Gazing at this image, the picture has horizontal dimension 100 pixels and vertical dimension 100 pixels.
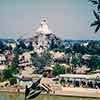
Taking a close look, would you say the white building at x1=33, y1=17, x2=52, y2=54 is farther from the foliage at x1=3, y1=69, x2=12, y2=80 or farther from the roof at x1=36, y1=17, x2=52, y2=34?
the foliage at x1=3, y1=69, x2=12, y2=80

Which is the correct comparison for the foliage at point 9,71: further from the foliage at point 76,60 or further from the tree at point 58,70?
the foliage at point 76,60

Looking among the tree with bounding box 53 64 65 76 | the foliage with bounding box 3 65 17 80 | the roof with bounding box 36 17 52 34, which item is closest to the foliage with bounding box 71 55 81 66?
the tree with bounding box 53 64 65 76

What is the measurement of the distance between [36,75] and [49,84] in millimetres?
93

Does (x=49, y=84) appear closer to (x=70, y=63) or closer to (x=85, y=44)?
(x=70, y=63)

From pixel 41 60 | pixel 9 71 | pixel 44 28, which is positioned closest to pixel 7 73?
pixel 9 71

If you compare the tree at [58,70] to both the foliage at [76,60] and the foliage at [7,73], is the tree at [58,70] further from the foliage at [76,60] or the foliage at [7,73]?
A: the foliage at [7,73]

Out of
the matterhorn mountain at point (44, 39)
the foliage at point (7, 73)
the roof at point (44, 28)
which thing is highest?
the roof at point (44, 28)

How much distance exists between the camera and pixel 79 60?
175 cm

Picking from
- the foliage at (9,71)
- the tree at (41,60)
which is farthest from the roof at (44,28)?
the foliage at (9,71)

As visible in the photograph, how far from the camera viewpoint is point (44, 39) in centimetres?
177

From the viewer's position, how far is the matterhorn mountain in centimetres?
176

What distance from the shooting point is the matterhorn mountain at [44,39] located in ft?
5.76

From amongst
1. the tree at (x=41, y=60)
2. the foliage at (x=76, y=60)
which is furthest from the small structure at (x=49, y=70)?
the foliage at (x=76, y=60)

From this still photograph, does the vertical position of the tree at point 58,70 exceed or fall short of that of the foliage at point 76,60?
it falls short
